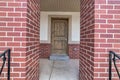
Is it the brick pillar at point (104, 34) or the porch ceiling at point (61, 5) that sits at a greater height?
the porch ceiling at point (61, 5)

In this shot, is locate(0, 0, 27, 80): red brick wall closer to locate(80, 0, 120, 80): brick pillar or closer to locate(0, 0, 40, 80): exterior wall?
locate(0, 0, 40, 80): exterior wall

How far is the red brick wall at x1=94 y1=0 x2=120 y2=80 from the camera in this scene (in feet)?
6.84

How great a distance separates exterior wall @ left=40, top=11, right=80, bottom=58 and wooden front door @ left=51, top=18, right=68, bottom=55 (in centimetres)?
27

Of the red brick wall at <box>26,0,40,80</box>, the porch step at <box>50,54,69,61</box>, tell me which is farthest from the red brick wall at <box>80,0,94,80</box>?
the porch step at <box>50,54,69,61</box>

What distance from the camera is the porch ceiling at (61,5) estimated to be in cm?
524

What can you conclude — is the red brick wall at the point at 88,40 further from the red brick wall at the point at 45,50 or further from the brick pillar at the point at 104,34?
the red brick wall at the point at 45,50

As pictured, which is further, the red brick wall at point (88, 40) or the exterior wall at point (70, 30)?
the exterior wall at point (70, 30)

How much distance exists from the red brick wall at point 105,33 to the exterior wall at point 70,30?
176 inches

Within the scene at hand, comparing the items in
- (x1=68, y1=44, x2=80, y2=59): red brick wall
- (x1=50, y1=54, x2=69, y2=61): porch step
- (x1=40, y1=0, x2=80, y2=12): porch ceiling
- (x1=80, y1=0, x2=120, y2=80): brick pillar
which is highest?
(x1=40, y1=0, x2=80, y2=12): porch ceiling

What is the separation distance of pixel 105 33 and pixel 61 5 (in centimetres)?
381

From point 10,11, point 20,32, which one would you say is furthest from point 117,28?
point 10,11

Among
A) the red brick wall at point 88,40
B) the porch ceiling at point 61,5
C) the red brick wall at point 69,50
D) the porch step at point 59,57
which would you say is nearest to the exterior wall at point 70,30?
the red brick wall at point 69,50

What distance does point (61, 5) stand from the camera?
18.5ft

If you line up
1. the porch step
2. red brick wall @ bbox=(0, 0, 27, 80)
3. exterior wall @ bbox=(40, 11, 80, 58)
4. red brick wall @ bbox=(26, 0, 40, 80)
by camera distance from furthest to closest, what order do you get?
exterior wall @ bbox=(40, 11, 80, 58) < the porch step < red brick wall @ bbox=(26, 0, 40, 80) < red brick wall @ bbox=(0, 0, 27, 80)
